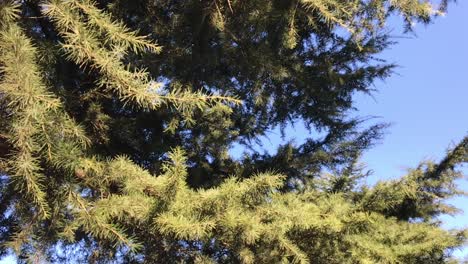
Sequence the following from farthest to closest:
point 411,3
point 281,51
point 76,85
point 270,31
Answer: point 281,51 < point 270,31 < point 76,85 < point 411,3

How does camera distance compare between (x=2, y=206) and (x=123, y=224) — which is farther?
(x=2, y=206)

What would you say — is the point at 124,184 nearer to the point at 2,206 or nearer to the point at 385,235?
the point at 2,206

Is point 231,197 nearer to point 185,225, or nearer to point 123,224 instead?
point 185,225

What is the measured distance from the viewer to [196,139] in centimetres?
377

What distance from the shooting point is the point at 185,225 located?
2.08 m

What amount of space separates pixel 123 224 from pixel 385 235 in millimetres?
1523

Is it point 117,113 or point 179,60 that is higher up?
point 179,60

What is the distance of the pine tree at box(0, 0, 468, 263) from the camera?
7.15ft

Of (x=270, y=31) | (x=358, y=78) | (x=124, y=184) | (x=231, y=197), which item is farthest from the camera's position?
(x=358, y=78)

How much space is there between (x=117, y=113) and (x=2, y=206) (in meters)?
0.97

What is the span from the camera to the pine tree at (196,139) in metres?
2.18

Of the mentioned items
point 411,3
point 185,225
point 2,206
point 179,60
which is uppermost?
point 411,3

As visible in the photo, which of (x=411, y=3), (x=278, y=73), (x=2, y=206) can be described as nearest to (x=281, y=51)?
(x=278, y=73)

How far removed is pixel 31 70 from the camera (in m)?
2.09
